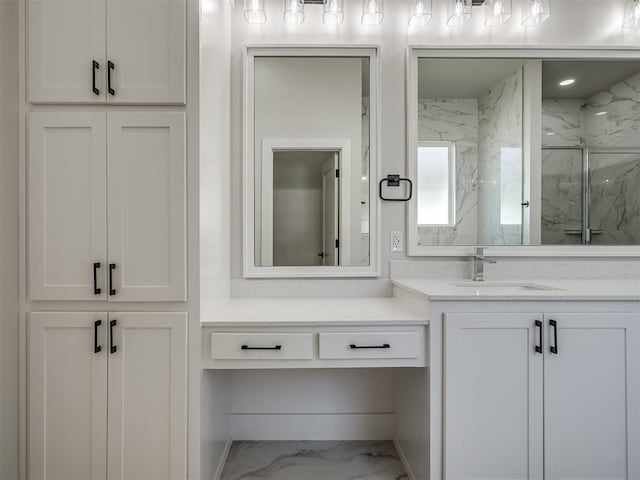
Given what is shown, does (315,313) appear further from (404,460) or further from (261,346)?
(404,460)

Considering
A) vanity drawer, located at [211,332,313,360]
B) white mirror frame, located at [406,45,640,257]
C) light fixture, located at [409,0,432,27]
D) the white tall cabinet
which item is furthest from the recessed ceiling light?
the white tall cabinet

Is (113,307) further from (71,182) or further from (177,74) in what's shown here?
(177,74)

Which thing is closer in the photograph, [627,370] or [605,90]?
[627,370]

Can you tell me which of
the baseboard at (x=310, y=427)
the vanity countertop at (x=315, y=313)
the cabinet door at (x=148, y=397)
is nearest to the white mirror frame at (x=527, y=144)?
the vanity countertop at (x=315, y=313)

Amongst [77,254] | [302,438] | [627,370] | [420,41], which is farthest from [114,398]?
[420,41]

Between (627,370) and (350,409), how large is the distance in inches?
52.2

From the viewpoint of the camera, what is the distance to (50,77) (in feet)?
4.55

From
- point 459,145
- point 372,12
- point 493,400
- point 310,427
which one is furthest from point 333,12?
point 310,427

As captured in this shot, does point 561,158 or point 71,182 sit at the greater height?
point 561,158

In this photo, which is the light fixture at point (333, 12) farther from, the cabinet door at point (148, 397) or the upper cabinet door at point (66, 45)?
the cabinet door at point (148, 397)

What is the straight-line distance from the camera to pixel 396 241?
202 cm

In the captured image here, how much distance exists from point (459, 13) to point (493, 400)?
1998 mm

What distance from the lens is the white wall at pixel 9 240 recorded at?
53.2 inches

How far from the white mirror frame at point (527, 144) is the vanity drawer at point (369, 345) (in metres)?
0.66
